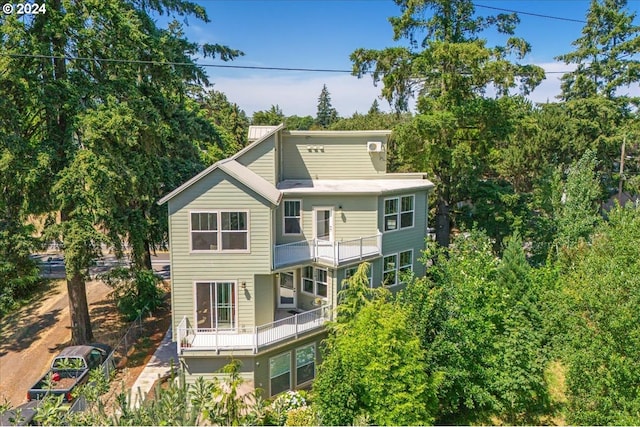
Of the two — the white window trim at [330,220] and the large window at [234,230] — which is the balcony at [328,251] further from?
the large window at [234,230]

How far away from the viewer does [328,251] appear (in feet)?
Answer: 54.2

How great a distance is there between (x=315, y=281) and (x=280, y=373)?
384 cm

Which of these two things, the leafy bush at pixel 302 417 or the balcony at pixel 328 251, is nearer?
the leafy bush at pixel 302 417

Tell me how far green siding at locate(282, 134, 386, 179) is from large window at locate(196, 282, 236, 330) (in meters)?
6.17

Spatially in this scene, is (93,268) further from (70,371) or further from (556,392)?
(556,392)

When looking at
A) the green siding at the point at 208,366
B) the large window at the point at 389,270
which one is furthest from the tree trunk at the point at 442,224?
the green siding at the point at 208,366

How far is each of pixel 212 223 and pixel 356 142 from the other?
25.5 ft

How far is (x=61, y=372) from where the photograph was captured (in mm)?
15305

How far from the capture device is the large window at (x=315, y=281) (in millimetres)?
16906

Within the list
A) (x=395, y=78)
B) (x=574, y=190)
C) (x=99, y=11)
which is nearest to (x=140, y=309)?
(x=99, y=11)

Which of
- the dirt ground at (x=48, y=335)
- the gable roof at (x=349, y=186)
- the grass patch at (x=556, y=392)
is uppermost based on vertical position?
the gable roof at (x=349, y=186)

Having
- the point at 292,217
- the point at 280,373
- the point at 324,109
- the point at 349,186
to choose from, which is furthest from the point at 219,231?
the point at 324,109

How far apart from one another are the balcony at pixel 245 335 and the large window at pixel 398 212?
202 inches

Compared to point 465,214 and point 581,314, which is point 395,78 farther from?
point 581,314
